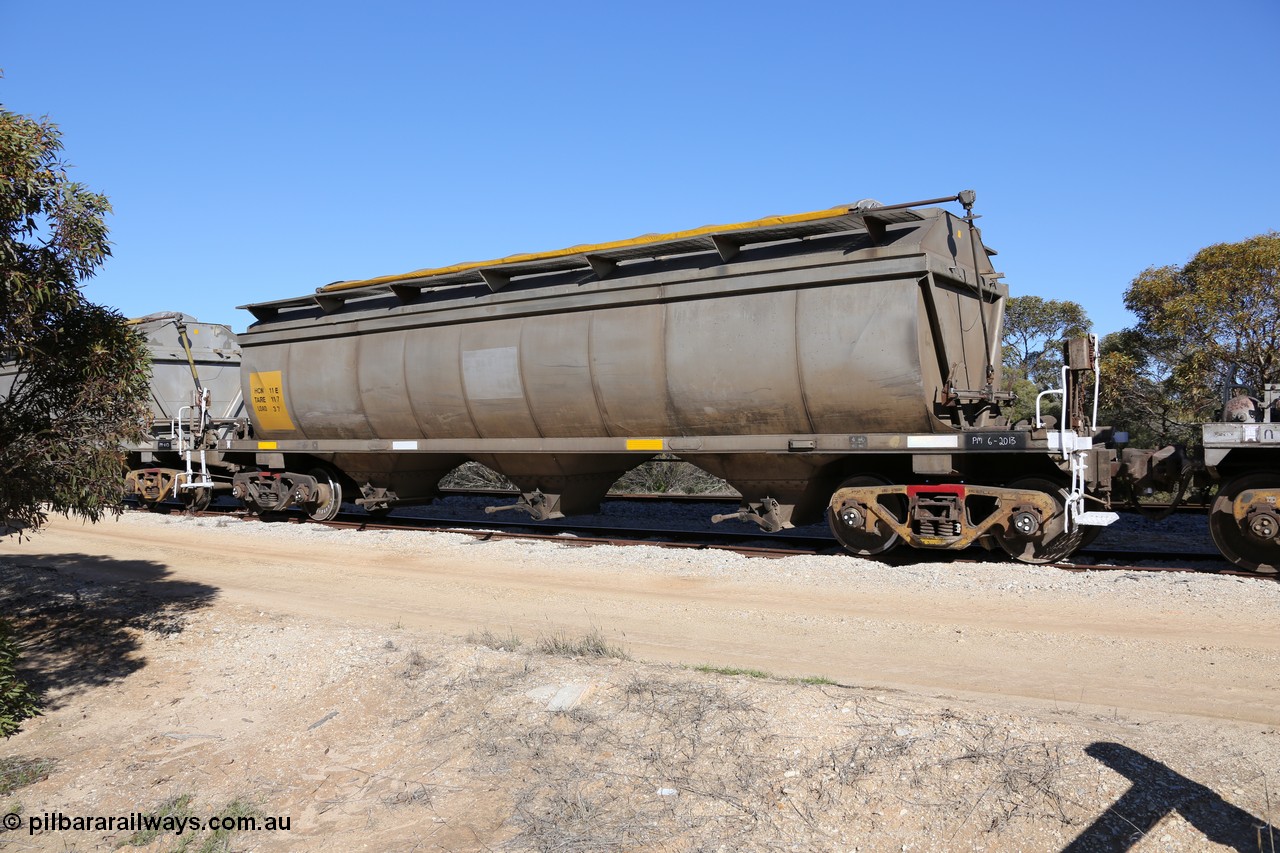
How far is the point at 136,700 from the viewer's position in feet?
25.3

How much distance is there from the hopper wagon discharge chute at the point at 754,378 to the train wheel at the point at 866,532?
0.08 ft

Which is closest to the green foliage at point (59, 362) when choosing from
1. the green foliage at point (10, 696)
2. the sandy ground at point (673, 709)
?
the green foliage at point (10, 696)

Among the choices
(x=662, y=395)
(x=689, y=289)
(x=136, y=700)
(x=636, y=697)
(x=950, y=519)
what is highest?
(x=689, y=289)

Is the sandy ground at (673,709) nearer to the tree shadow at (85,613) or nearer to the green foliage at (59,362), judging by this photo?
the tree shadow at (85,613)

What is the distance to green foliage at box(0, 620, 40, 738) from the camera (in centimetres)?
Result: 686

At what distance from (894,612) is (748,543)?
393cm

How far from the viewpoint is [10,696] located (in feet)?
22.7

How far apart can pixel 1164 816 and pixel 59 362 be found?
8.18 meters

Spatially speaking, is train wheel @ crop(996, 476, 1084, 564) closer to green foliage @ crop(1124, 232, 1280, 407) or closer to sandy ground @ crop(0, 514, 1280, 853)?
sandy ground @ crop(0, 514, 1280, 853)

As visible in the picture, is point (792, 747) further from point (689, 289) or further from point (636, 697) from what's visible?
point (689, 289)

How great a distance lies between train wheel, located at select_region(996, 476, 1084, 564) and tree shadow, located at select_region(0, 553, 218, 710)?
928 centimetres

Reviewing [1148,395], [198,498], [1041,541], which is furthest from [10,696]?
[1148,395]

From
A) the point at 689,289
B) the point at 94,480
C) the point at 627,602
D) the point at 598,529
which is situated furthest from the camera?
the point at 598,529

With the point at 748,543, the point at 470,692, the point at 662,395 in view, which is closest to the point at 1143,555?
the point at 748,543
